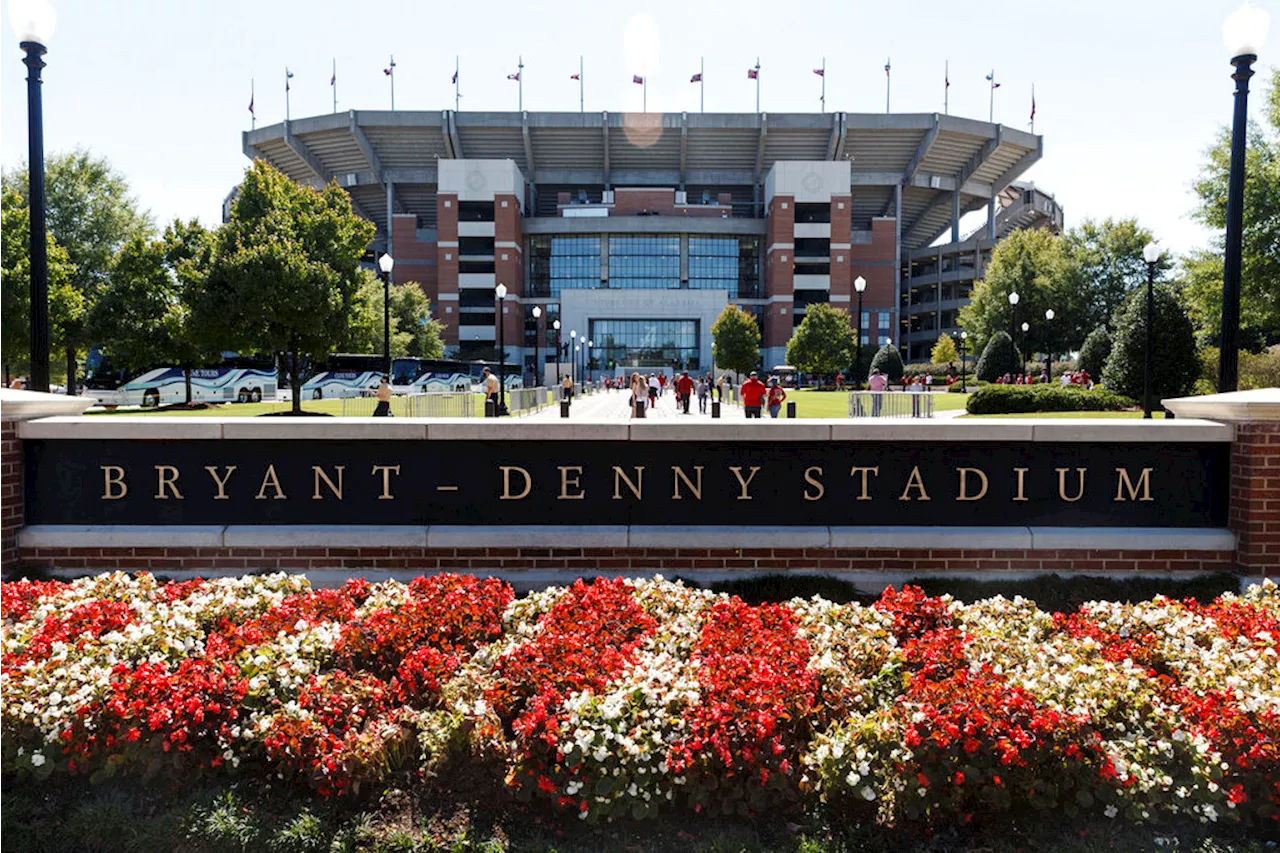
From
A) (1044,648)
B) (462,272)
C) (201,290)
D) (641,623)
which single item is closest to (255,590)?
(641,623)

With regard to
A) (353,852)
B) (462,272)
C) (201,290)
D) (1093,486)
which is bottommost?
(353,852)

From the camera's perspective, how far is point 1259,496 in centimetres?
710

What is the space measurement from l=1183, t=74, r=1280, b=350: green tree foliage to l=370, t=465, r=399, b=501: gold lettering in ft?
106

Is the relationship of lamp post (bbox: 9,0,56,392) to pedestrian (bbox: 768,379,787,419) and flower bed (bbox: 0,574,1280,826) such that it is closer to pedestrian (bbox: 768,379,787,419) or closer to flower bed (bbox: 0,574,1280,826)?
flower bed (bbox: 0,574,1280,826)

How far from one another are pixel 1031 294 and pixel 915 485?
6820 centimetres

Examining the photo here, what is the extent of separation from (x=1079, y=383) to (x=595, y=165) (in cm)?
6636

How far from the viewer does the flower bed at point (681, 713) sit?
142 inches

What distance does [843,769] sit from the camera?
3.69 metres

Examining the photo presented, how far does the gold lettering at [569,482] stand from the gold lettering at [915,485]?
9.65ft

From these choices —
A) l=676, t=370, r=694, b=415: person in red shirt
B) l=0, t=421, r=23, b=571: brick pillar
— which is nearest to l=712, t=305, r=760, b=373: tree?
l=676, t=370, r=694, b=415: person in red shirt

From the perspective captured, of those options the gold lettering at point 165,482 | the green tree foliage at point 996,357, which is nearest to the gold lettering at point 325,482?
the gold lettering at point 165,482

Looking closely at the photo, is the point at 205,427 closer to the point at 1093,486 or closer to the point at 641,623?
the point at 641,623

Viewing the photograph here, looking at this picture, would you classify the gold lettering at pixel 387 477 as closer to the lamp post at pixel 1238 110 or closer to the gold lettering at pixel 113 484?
the gold lettering at pixel 113 484

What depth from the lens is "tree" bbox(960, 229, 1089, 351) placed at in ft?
219
